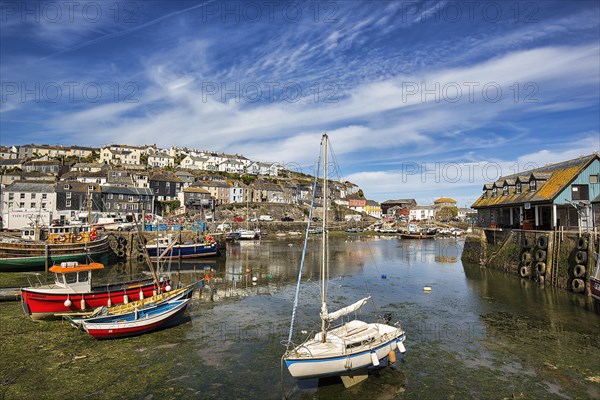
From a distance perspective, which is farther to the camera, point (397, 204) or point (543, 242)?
point (397, 204)

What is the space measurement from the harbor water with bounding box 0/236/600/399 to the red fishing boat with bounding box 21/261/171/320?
3.32 ft

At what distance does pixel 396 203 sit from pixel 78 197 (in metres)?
136

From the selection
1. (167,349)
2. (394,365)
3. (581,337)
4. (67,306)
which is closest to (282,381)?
(394,365)

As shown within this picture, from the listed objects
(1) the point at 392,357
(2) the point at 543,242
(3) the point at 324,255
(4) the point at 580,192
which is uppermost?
(4) the point at 580,192

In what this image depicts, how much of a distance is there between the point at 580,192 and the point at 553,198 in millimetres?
2649

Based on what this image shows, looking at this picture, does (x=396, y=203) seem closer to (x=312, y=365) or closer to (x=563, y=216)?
(x=563, y=216)

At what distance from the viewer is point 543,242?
34.3 meters

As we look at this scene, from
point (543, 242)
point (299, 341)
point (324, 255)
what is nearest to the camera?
point (324, 255)

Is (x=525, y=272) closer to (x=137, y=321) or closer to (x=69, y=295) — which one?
(x=137, y=321)

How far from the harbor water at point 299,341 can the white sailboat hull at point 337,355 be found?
0.89 m

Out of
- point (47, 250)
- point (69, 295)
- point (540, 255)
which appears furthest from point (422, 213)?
point (69, 295)

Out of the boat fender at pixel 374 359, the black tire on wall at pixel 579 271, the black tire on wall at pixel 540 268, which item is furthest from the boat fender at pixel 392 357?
the black tire on wall at pixel 540 268

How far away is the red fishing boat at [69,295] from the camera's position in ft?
69.1

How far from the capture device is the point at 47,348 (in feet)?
58.1
